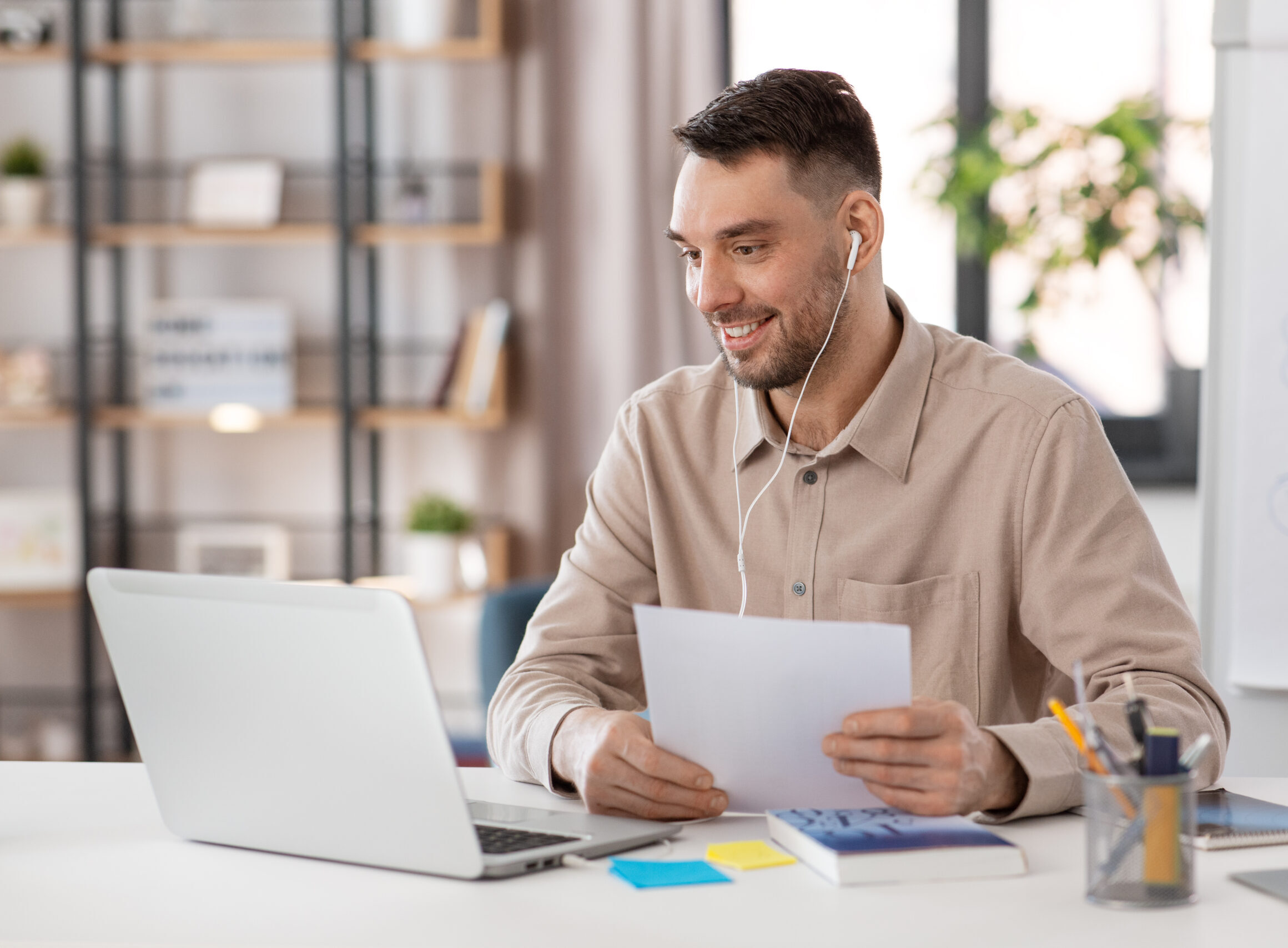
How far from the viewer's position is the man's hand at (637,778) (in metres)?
1.09

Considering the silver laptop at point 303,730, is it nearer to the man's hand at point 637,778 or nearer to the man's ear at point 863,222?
the man's hand at point 637,778

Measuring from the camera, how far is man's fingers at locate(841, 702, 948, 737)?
1.00 metres

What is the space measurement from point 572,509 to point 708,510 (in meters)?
1.87

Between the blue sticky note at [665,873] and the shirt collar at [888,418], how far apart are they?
1.88ft

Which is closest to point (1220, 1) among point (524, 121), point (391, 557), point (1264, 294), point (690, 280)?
point (1264, 294)

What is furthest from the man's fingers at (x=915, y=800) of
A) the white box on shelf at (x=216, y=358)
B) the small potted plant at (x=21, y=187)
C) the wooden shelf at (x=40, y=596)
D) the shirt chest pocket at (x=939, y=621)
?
the small potted plant at (x=21, y=187)

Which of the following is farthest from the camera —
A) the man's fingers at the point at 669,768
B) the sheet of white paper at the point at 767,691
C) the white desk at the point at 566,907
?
the man's fingers at the point at 669,768

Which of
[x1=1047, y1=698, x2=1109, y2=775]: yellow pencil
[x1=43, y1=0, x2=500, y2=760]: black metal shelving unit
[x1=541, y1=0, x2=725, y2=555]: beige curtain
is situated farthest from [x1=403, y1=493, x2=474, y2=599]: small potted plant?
[x1=1047, y1=698, x2=1109, y2=775]: yellow pencil

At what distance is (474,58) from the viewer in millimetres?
3316

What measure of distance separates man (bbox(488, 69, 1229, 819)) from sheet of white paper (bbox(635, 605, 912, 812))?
178 millimetres

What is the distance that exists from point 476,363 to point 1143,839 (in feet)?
8.32

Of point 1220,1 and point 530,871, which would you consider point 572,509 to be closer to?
point 1220,1

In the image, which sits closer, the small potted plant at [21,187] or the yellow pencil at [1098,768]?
the yellow pencil at [1098,768]

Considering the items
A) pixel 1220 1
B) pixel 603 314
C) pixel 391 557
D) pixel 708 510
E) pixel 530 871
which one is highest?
pixel 1220 1
